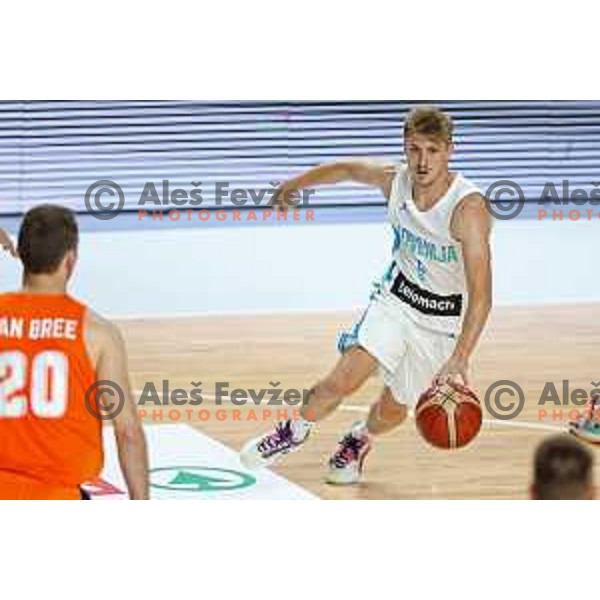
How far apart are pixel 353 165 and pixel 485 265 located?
0.64 m

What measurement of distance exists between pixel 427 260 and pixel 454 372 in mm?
427

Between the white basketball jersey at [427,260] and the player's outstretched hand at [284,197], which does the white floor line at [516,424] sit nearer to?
the white basketball jersey at [427,260]

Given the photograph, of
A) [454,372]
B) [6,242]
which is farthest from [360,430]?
[6,242]

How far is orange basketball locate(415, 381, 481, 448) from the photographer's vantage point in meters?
5.71

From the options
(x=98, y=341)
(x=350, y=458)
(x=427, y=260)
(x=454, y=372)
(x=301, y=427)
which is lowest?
(x=350, y=458)

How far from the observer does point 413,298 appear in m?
6.14

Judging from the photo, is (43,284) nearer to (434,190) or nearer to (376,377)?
(434,190)

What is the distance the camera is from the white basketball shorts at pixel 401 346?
20.1 ft

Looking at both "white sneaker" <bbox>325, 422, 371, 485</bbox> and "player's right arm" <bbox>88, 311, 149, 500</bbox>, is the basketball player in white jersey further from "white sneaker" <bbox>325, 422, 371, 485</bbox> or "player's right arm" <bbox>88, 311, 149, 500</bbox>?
"player's right arm" <bbox>88, 311, 149, 500</bbox>

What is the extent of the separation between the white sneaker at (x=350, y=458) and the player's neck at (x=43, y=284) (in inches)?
64.9

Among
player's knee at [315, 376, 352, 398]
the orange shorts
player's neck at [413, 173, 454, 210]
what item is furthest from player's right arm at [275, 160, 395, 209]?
the orange shorts

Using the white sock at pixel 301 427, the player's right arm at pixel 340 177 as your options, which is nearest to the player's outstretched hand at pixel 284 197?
the player's right arm at pixel 340 177

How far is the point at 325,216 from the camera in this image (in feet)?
22.5
